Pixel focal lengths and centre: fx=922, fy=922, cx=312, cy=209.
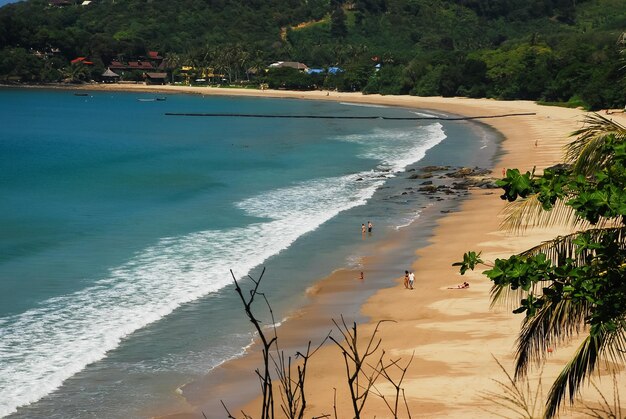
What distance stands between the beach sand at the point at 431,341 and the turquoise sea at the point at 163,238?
0.99m

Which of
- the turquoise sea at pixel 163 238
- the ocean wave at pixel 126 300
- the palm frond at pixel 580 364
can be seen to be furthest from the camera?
the turquoise sea at pixel 163 238

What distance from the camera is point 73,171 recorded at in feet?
205

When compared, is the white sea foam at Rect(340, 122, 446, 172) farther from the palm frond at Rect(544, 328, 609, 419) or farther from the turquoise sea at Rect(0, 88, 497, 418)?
the palm frond at Rect(544, 328, 609, 419)

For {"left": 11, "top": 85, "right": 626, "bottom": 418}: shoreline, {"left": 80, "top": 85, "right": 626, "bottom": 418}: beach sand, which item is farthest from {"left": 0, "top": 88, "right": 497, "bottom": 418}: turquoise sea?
{"left": 11, "top": 85, "right": 626, "bottom": 418}: shoreline

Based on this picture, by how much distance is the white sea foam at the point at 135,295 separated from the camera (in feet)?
67.5

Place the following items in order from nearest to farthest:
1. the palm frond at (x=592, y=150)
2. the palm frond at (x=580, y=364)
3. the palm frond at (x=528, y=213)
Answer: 1. the palm frond at (x=580, y=364)
2. the palm frond at (x=528, y=213)
3. the palm frond at (x=592, y=150)

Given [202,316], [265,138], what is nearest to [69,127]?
[265,138]

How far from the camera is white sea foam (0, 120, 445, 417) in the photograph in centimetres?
2058

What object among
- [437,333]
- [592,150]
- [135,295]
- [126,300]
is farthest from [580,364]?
[135,295]

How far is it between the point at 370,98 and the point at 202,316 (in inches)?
5086

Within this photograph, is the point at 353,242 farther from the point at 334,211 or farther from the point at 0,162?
the point at 0,162

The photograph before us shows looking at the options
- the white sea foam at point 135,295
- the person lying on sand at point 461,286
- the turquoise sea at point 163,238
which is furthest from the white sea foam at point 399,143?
the person lying on sand at point 461,286

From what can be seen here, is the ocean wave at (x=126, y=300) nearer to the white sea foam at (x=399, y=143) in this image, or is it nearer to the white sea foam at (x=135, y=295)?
the white sea foam at (x=135, y=295)

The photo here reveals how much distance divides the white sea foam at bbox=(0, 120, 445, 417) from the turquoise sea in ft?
0.20
